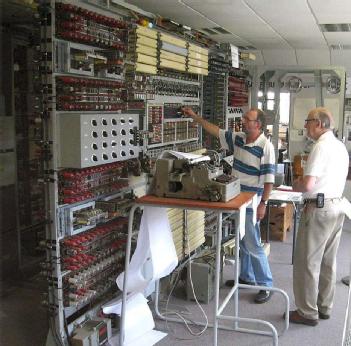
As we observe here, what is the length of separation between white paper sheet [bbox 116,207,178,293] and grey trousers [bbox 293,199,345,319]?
99cm

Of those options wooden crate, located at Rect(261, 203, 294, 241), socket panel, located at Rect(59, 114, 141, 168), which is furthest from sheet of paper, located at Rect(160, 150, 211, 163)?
wooden crate, located at Rect(261, 203, 294, 241)

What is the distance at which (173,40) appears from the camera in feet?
11.8

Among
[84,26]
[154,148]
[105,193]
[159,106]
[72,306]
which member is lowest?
[72,306]

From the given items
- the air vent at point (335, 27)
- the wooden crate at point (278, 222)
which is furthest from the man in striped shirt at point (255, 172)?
the wooden crate at point (278, 222)

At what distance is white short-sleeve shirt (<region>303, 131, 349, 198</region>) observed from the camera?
3168mm

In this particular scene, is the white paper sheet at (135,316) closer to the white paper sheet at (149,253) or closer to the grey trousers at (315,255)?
the white paper sheet at (149,253)

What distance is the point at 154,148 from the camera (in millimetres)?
3658

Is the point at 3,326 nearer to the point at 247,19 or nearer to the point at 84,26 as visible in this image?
the point at 84,26

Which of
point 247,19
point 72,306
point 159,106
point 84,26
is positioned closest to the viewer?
point 84,26

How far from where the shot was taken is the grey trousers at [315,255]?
3.27 metres

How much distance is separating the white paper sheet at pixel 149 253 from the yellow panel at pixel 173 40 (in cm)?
131

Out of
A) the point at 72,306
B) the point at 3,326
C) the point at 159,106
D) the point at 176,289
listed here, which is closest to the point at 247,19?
the point at 159,106

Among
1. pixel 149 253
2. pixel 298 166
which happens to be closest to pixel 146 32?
pixel 149 253

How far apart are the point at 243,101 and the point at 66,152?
3.41 meters
